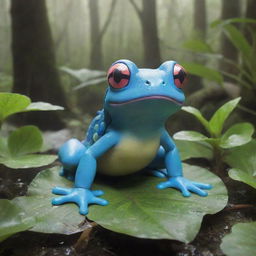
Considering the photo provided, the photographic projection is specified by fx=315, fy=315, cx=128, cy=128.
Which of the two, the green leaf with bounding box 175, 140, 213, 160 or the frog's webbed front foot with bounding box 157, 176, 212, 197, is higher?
the frog's webbed front foot with bounding box 157, 176, 212, 197

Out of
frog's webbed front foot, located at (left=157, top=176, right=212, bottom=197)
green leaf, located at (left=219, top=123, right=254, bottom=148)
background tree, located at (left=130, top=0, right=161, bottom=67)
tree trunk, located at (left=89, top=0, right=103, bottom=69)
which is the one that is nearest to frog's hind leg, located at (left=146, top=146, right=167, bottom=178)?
frog's webbed front foot, located at (left=157, top=176, right=212, bottom=197)

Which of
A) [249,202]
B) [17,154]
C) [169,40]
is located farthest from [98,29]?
[249,202]

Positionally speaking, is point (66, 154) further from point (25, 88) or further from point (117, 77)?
point (25, 88)

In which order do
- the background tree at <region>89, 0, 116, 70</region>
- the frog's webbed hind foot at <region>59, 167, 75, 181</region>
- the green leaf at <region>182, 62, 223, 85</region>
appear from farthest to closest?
the background tree at <region>89, 0, 116, 70</region> → the green leaf at <region>182, 62, 223, 85</region> → the frog's webbed hind foot at <region>59, 167, 75, 181</region>

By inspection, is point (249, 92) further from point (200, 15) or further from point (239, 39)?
point (200, 15)

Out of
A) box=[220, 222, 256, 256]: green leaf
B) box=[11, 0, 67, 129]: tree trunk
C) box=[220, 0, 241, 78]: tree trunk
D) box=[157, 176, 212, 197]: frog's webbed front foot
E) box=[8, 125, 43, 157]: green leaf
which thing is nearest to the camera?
box=[220, 222, 256, 256]: green leaf

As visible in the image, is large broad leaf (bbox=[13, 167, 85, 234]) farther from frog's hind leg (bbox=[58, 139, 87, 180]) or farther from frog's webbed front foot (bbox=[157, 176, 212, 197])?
frog's webbed front foot (bbox=[157, 176, 212, 197])

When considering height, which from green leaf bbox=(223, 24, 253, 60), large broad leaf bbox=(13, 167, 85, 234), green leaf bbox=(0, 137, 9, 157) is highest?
green leaf bbox=(223, 24, 253, 60)
